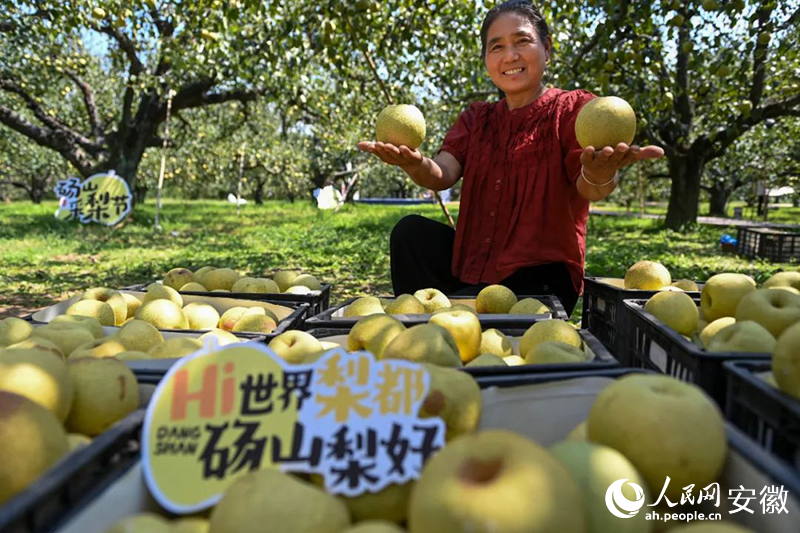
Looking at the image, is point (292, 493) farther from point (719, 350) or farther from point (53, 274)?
point (53, 274)

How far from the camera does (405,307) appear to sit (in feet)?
7.99

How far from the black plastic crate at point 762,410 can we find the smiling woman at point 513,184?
154 centimetres

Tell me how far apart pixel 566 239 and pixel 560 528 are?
8.14 ft

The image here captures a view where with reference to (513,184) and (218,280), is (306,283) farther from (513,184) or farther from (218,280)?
(513,184)

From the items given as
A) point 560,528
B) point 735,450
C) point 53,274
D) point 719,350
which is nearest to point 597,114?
point 719,350

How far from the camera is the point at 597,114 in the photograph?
2408 millimetres

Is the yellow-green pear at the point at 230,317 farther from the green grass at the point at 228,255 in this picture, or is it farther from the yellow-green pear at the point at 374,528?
the green grass at the point at 228,255

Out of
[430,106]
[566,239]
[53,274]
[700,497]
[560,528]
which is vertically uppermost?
[430,106]

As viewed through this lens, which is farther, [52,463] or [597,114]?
[597,114]

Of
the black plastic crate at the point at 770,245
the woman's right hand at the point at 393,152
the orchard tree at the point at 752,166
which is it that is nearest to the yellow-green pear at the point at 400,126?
the woman's right hand at the point at 393,152

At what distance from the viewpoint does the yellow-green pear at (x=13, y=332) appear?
77.0 inches

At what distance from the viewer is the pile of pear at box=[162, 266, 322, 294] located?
3.18 m

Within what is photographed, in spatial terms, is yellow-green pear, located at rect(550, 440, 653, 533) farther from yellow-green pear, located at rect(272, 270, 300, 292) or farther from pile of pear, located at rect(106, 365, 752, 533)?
yellow-green pear, located at rect(272, 270, 300, 292)

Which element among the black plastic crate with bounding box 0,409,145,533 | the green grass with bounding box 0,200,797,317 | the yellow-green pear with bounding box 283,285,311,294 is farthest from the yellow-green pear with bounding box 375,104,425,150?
the green grass with bounding box 0,200,797,317
